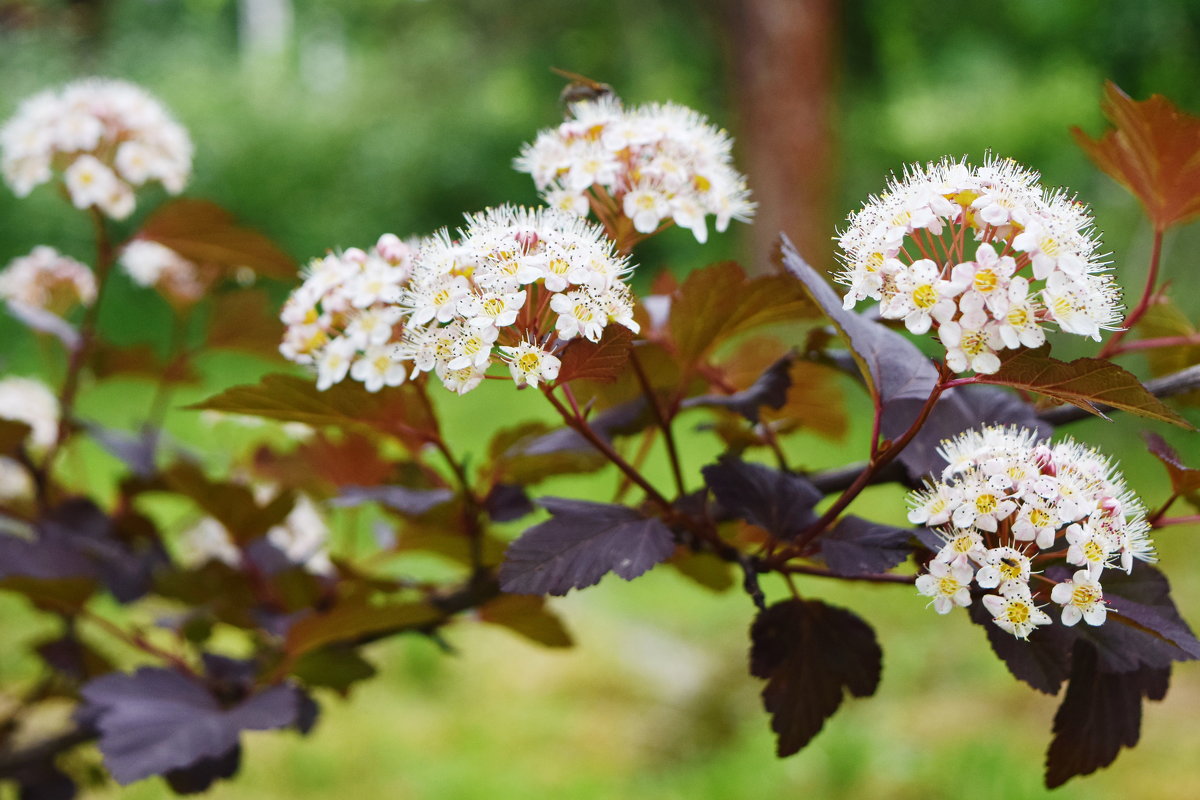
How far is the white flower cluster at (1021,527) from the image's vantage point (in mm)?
416

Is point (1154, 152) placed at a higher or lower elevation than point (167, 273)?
lower

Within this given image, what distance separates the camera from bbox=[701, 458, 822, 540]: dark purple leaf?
52cm

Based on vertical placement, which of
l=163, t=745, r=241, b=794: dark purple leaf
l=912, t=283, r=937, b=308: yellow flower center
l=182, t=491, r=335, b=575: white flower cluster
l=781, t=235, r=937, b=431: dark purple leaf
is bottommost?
l=163, t=745, r=241, b=794: dark purple leaf

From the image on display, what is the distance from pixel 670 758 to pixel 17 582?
62.4 inches

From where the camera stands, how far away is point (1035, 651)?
45 cm

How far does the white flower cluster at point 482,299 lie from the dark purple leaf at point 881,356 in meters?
0.08

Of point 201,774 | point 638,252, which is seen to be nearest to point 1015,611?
point 201,774

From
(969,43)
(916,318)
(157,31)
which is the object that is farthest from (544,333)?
(157,31)

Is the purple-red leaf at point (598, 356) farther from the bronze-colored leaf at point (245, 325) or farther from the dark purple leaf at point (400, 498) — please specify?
the bronze-colored leaf at point (245, 325)

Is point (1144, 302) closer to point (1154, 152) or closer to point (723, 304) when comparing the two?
point (1154, 152)

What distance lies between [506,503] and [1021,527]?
30 centimetres

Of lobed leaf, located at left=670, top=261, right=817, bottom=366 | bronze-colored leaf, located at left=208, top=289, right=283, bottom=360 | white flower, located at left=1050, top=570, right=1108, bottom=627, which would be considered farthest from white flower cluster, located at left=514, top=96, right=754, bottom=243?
bronze-colored leaf, located at left=208, top=289, right=283, bottom=360

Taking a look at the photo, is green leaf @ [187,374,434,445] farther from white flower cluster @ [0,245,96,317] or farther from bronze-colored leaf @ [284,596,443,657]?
white flower cluster @ [0,245,96,317]

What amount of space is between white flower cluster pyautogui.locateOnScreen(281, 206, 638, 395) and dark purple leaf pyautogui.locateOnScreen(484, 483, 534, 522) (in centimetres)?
12
